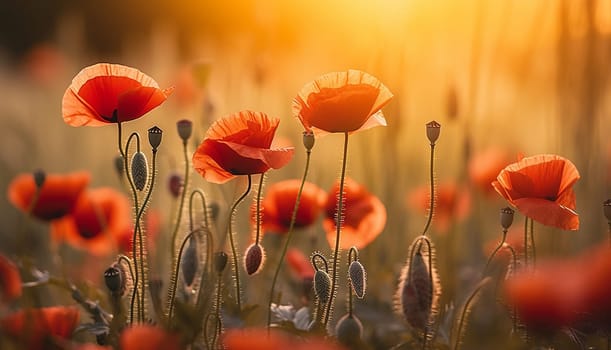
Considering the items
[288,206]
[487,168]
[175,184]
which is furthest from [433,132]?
[487,168]

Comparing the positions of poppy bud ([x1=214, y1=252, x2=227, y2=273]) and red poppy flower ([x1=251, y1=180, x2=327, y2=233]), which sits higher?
red poppy flower ([x1=251, y1=180, x2=327, y2=233])

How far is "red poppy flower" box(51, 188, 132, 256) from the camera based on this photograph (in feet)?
6.16

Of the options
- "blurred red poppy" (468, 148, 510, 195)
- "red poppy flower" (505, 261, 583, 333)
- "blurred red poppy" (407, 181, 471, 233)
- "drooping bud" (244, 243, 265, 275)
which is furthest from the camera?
"blurred red poppy" (468, 148, 510, 195)

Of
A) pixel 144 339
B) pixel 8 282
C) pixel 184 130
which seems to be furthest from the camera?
pixel 8 282

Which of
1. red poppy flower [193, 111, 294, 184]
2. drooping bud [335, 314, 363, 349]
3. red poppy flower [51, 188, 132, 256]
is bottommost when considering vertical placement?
drooping bud [335, 314, 363, 349]

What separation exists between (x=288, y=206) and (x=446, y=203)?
0.86 metres

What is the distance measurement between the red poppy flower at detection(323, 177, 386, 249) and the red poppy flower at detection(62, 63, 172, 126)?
0.38 m

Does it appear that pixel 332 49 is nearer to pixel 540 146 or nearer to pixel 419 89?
pixel 419 89

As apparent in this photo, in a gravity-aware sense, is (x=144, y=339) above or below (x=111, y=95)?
below

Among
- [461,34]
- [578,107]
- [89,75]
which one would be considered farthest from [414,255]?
[461,34]

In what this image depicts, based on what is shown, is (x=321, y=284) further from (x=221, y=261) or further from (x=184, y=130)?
(x=184, y=130)

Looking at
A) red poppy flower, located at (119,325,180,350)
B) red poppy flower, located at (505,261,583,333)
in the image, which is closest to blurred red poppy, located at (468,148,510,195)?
red poppy flower, located at (505,261,583,333)

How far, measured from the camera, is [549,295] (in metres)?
0.83

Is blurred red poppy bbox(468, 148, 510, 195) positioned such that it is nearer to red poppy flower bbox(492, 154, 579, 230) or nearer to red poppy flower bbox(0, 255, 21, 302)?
red poppy flower bbox(492, 154, 579, 230)
